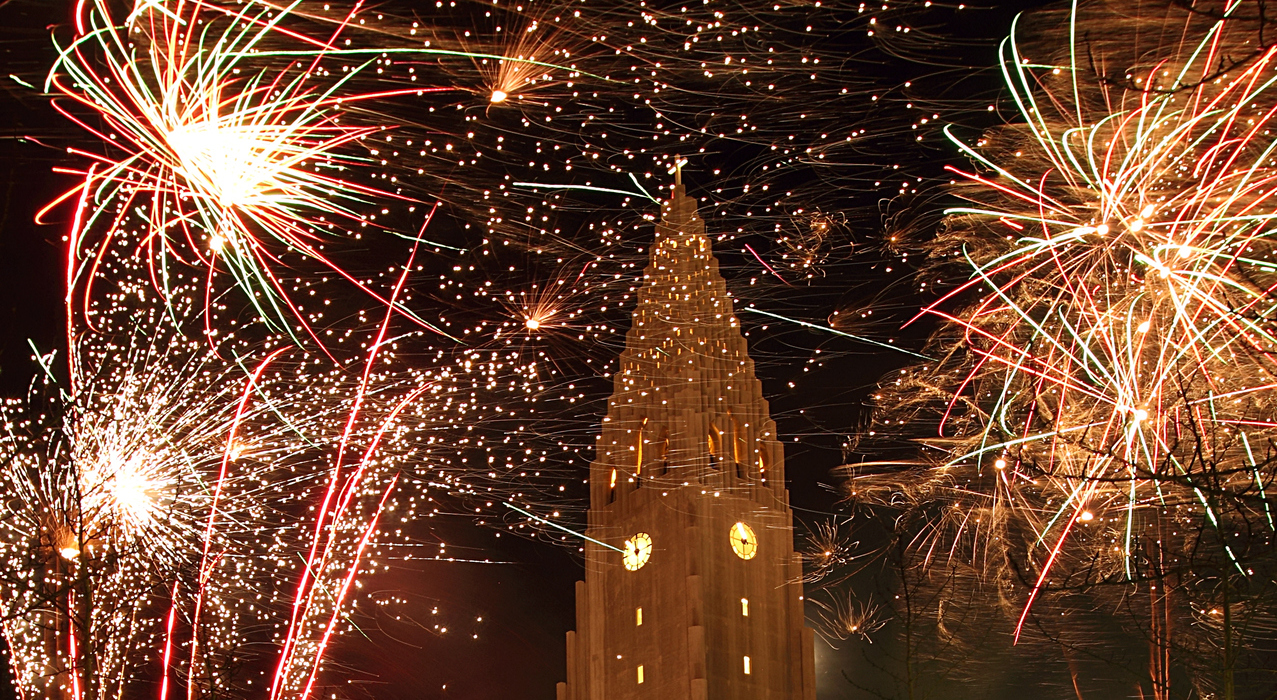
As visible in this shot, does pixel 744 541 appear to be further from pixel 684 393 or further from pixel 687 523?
pixel 684 393

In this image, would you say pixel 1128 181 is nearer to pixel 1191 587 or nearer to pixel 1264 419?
pixel 1264 419

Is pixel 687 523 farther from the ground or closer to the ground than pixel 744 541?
farther from the ground

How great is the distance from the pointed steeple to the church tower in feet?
0.20

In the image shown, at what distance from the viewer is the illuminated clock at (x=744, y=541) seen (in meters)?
63.6

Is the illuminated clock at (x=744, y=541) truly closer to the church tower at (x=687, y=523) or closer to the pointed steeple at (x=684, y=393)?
the church tower at (x=687, y=523)

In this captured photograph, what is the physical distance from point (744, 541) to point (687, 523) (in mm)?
2834

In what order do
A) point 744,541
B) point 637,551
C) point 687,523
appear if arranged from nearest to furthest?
1. point 687,523
2. point 744,541
3. point 637,551

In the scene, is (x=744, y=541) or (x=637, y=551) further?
(x=637, y=551)

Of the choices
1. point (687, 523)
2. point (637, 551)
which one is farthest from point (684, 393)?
point (637, 551)

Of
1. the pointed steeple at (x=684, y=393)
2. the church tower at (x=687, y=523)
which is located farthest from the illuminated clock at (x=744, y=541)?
the pointed steeple at (x=684, y=393)

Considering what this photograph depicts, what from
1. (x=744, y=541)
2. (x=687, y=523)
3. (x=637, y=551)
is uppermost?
(x=687, y=523)

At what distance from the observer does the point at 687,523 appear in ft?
205

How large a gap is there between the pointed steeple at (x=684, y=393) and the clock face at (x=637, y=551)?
2325mm

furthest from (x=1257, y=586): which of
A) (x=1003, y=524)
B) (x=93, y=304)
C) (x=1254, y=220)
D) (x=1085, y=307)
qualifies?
(x=93, y=304)
